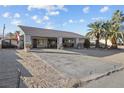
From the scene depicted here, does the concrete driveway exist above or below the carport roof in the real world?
below

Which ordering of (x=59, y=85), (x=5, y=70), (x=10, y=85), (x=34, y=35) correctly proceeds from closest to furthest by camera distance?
(x=10, y=85), (x=59, y=85), (x=5, y=70), (x=34, y=35)

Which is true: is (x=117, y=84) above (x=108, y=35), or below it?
below

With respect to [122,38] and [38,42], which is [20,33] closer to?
[38,42]

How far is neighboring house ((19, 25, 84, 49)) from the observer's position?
3123 centimetres

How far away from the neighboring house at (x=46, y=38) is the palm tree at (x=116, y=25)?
239 inches

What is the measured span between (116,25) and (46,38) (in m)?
14.4

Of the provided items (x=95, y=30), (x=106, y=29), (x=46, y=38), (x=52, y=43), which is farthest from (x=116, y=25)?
(x=46, y=38)

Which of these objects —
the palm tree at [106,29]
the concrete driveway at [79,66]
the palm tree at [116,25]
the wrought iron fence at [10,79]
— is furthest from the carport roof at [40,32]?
the wrought iron fence at [10,79]

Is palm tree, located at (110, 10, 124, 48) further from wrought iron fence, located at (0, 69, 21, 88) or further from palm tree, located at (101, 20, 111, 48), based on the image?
wrought iron fence, located at (0, 69, 21, 88)

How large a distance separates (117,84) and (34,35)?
887 inches

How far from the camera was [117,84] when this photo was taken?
10.5 metres

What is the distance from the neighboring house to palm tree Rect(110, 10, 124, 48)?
607cm

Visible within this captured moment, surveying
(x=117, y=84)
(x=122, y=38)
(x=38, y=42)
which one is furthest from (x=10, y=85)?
(x=122, y=38)

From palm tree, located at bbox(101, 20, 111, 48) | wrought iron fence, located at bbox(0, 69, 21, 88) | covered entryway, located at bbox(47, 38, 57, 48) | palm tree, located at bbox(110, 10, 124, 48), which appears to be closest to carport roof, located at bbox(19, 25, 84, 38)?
covered entryway, located at bbox(47, 38, 57, 48)
